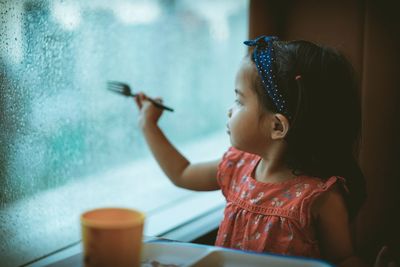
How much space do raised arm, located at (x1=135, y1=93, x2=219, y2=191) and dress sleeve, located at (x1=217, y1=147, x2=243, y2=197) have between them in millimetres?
35

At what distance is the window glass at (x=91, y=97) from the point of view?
103cm

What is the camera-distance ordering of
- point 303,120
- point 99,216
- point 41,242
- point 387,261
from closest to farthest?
point 99,216
point 387,261
point 303,120
point 41,242

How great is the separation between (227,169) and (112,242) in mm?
615

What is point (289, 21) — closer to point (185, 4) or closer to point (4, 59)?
point (185, 4)

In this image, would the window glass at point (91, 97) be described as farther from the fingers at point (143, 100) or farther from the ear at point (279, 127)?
the ear at point (279, 127)

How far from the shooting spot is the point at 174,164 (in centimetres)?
124

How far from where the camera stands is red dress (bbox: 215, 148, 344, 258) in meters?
1.00

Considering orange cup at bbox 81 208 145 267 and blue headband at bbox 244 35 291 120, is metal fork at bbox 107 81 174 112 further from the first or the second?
orange cup at bbox 81 208 145 267

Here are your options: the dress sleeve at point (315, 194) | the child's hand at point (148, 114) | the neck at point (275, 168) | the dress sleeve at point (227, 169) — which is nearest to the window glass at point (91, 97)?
the child's hand at point (148, 114)

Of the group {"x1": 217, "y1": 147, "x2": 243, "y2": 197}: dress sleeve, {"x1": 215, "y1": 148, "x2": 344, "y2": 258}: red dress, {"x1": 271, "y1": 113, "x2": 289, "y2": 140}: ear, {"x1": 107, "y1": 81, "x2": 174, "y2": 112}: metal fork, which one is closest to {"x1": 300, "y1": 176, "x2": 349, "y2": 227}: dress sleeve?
{"x1": 215, "y1": 148, "x2": 344, "y2": 258}: red dress

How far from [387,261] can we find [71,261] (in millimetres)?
571

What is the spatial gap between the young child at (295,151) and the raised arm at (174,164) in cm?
10

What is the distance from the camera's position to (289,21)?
57.1 inches

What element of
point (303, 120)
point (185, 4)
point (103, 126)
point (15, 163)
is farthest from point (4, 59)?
point (185, 4)
